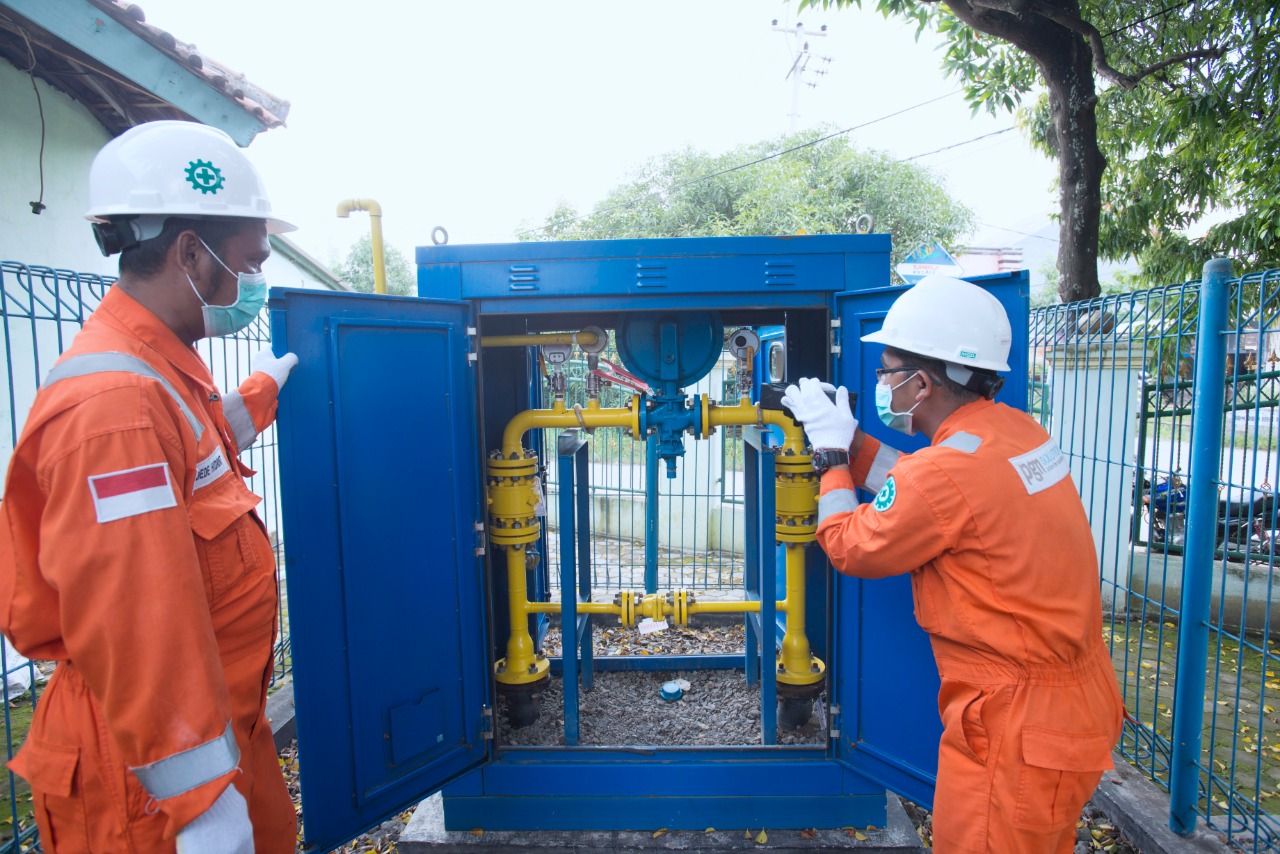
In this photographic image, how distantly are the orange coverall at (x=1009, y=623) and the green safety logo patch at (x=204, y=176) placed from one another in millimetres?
1748

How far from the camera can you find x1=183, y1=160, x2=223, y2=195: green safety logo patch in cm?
156

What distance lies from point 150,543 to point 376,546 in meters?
1.17

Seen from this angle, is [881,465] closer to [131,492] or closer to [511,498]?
[511,498]

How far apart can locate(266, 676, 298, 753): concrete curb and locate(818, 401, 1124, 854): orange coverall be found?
10.1ft

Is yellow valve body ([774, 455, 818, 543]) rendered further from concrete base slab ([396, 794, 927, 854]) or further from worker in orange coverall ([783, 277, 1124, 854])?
concrete base slab ([396, 794, 927, 854])

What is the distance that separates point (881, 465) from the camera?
2.39 m

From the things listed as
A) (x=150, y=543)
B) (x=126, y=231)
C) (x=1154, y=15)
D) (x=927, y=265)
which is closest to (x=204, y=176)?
(x=126, y=231)

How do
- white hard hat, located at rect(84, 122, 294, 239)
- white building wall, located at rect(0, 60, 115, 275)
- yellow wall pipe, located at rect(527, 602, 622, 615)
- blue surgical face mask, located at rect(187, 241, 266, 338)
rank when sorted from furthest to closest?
1. white building wall, located at rect(0, 60, 115, 275)
2. yellow wall pipe, located at rect(527, 602, 622, 615)
3. blue surgical face mask, located at rect(187, 241, 266, 338)
4. white hard hat, located at rect(84, 122, 294, 239)

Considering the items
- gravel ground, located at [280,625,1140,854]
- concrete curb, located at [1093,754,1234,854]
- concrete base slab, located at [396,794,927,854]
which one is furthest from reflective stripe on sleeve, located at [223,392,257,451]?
concrete curb, located at [1093,754,1234,854]

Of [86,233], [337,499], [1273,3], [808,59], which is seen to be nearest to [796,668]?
[337,499]

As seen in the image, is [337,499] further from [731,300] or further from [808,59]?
[808,59]

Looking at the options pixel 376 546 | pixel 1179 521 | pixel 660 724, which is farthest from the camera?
pixel 1179 521

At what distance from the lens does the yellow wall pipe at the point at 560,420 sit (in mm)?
2941

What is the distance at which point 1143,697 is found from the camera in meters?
4.22
